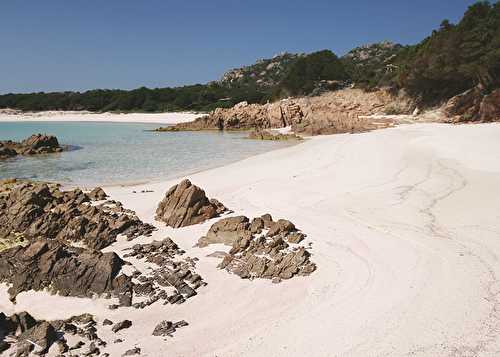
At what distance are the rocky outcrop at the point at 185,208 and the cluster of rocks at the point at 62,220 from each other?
1.54 ft

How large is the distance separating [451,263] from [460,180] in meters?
5.03

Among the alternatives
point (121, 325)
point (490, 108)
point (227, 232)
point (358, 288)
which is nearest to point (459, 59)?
point (490, 108)

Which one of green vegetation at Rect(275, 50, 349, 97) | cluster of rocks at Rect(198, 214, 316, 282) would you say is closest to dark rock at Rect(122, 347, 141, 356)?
cluster of rocks at Rect(198, 214, 316, 282)

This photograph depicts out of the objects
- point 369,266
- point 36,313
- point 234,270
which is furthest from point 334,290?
point 36,313

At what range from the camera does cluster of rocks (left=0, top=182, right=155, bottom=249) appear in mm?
7211

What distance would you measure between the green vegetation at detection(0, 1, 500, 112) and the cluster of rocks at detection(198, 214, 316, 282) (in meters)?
22.2

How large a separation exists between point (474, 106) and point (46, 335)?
2425cm

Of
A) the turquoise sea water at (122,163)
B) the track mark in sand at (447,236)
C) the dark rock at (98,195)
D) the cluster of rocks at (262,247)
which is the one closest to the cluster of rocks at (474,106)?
the turquoise sea water at (122,163)

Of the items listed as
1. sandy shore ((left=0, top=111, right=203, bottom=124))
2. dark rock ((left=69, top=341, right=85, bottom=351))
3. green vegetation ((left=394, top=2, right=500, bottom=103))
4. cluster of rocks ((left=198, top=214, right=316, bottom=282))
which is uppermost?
green vegetation ((left=394, top=2, right=500, bottom=103))

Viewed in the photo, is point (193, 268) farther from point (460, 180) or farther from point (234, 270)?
point (460, 180)

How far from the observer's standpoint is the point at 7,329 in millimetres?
4500

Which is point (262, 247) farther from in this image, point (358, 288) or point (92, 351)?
point (92, 351)

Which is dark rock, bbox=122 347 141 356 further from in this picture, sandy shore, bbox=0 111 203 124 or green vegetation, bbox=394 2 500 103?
sandy shore, bbox=0 111 203 124

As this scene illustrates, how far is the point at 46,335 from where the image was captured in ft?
→ 14.0
